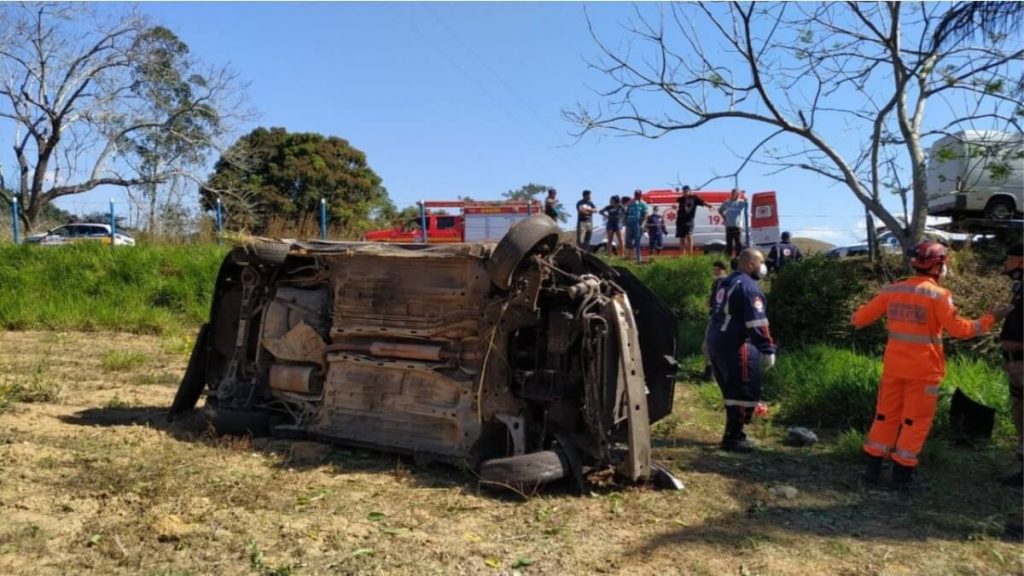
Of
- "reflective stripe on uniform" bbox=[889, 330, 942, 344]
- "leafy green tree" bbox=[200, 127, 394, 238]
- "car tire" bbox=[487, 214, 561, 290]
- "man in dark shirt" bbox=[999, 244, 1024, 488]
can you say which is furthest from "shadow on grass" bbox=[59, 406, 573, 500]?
"leafy green tree" bbox=[200, 127, 394, 238]

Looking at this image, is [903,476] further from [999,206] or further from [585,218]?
[999,206]

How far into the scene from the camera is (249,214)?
2238 centimetres

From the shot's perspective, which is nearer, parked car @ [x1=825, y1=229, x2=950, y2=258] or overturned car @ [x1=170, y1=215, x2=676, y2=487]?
overturned car @ [x1=170, y1=215, x2=676, y2=487]

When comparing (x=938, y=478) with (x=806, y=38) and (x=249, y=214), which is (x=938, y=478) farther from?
(x=249, y=214)

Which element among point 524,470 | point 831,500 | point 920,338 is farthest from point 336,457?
point 920,338

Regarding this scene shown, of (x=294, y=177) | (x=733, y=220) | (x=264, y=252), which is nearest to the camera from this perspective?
(x=264, y=252)

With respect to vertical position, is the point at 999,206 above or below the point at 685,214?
above

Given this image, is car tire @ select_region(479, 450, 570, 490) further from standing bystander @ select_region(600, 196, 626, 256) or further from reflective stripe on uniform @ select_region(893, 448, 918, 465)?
standing bystander @ select_region(600, 196, 626, 256)

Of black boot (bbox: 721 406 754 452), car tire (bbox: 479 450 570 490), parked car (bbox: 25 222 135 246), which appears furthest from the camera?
parked car (bbox: 25 222 135 246)

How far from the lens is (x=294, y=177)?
31516 mm

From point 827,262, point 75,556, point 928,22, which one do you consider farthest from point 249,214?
point 75,556

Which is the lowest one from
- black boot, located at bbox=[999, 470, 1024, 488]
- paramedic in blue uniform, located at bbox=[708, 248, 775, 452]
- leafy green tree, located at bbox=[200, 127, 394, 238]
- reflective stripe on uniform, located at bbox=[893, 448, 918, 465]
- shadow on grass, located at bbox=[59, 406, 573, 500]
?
black boot, located at bbox=[999, 470, 1024, 488]

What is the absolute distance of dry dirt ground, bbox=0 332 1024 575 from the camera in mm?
3791

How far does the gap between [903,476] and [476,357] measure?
2872 millimetres
